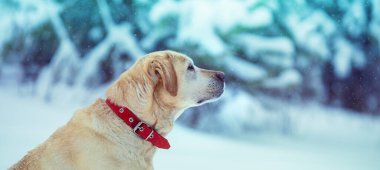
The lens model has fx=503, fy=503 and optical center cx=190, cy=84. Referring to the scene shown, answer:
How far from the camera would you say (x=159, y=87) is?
2.34 meters

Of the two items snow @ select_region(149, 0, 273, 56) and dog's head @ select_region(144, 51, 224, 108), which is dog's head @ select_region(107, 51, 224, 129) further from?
snow @ select_region(149, 0, 273, 56)

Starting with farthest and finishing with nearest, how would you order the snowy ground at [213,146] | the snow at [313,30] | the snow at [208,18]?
the snow at [313,30] → the snow at [208,18] → the snowy ground at [213,146]

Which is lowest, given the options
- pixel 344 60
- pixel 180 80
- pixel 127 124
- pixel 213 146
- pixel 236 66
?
pixel 127 124

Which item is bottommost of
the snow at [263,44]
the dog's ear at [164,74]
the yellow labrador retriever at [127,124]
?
the yellow labrador retriever at [127,124]

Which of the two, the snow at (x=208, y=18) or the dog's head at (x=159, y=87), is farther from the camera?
the snow at (x=208, y=18)

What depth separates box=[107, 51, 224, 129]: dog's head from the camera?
2270mm

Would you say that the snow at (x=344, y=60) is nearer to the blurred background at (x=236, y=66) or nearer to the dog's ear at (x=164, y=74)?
the blurred background at (x=236, y=66)

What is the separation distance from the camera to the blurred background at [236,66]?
4758mm

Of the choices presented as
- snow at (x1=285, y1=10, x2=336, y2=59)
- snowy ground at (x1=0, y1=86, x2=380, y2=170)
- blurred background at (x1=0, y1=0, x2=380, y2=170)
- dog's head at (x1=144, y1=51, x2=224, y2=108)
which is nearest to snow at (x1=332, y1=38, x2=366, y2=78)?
blurred background at (x1=0, y1=0, x2=380, y2=170)

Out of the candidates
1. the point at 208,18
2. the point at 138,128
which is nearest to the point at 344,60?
the point at 208,18

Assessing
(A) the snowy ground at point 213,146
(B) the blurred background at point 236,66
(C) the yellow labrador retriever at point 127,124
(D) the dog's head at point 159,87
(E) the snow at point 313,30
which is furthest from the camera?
(E) the snow at point 313,30

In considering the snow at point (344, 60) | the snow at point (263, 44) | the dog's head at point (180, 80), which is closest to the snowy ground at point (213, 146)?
the snow at point (344, 60)

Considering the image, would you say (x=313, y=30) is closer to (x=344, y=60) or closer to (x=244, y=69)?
(x=344, y=60)

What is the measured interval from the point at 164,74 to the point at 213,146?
8.57 feet
